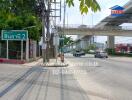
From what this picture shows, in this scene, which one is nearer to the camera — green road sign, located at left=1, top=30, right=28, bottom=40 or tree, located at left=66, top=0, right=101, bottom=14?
tree, located at left=66, top=0, right=101, bottom=14

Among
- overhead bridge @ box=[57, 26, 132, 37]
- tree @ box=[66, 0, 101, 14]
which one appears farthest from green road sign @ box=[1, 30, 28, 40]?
overhead bridge @ box=[57, 26, 132, 37]

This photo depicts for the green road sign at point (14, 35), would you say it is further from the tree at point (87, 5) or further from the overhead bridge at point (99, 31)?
the overhead bridge at point (99, 31)

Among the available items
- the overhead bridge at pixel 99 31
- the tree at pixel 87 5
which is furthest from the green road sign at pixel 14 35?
the overhead bridge at pixel 99 31

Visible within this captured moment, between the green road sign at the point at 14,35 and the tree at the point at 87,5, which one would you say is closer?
the tree at the point at 87,5

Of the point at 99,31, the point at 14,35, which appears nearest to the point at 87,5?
the point at 14,35

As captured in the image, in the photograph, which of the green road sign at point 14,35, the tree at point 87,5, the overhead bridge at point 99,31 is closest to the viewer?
the tree at point 87,5

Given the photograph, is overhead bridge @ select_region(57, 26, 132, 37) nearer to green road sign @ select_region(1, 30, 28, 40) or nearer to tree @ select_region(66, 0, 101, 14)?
green road sign @ select_region(1, 30, 28, 40)

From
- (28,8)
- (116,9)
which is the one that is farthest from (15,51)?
(116,9)

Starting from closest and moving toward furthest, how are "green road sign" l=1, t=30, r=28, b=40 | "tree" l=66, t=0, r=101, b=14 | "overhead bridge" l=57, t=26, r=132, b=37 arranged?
1. "tree" l=66, t=0, r=101, b=14
2. "green road sign" l=1, t=30, r=28, b=40
3. "overhead bridge" l=57, t=26, r=132, b=37

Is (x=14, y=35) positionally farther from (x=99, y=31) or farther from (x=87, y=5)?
(x=99, y=31)

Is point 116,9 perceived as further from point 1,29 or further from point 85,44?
point 85,44

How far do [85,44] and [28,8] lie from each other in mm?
181337

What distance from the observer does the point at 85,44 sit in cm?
18588

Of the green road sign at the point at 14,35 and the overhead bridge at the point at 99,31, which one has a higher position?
the overhead bridge at the point at 99,31
